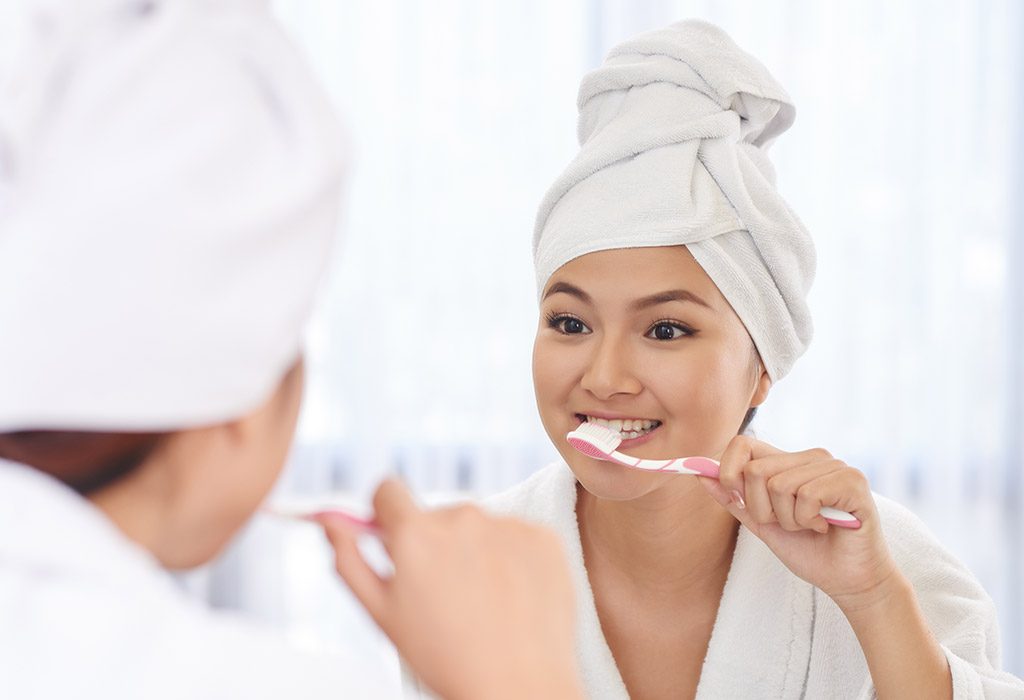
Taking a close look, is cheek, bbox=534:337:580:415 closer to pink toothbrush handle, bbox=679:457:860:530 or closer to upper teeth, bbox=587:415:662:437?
upper teeth, bbox=587:415:662:437

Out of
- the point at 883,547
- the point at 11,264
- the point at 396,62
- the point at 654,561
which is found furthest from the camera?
the point at 396,62

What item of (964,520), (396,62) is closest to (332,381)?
(396,62)

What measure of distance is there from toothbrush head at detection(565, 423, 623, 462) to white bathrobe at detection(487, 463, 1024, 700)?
0.23m

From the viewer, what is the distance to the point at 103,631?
1.72ft

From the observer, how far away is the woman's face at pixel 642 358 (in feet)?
4.27

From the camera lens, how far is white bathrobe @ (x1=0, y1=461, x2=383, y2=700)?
20.5 inches

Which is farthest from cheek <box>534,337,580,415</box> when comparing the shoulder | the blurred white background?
the blurred white background

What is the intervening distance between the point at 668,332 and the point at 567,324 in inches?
5.1

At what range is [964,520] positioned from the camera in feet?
9.56

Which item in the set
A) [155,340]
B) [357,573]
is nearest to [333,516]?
[357,573]

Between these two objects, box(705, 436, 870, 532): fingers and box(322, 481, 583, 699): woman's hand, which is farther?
box(705, 436, 870, 532): fingers

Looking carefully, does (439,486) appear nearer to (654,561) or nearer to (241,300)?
(654,561)

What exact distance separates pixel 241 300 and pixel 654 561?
38.6 inches

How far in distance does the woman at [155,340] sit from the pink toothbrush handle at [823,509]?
569mm
